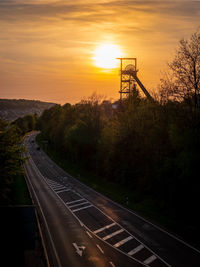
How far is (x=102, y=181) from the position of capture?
47188mm

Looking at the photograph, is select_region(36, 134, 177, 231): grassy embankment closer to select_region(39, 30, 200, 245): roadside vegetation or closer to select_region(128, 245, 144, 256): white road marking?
select_region(39, 30, 200, 245): roadside vegetation

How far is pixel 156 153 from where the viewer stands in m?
33.3

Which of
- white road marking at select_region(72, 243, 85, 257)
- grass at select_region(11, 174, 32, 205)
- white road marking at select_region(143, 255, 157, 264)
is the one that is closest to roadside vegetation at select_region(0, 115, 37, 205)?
grass at select_region(11, 174, 32, 205)

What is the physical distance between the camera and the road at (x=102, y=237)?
18.8 meters

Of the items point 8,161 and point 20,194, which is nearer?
point 8,161

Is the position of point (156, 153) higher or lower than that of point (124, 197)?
higher

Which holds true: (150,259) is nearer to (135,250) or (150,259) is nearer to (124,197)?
(135,250)

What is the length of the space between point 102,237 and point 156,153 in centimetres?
1284

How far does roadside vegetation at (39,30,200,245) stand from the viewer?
25259 mm

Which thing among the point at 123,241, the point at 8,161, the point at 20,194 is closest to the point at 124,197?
the point at 20,194

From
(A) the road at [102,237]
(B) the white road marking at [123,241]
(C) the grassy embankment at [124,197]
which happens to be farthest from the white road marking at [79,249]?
(C) the grassy embankment at [124,197]

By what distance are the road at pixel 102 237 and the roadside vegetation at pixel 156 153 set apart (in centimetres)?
202

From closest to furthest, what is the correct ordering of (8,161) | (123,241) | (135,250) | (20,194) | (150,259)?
1. (150,259)
2. (135,250)
3. (123,241)
4. (8,161)
5. (20,194)

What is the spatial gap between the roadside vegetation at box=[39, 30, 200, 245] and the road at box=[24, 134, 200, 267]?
2025 millimetres
